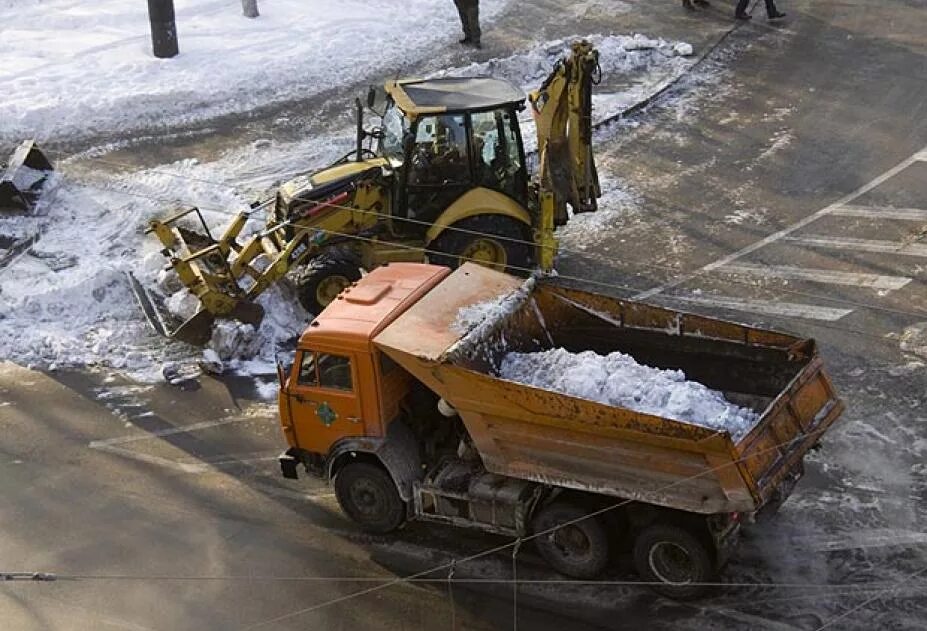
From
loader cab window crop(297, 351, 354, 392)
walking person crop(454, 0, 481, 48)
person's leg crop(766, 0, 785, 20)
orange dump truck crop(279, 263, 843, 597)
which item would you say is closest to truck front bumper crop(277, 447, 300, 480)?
orange dump truck crop(279, 263, 843, 597)

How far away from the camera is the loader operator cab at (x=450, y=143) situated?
44.3 ft

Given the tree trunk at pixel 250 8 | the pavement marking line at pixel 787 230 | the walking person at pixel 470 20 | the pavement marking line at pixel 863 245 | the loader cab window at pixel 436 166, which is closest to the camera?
the loader cab window at pixel 436 166

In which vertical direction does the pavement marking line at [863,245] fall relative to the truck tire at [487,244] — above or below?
below

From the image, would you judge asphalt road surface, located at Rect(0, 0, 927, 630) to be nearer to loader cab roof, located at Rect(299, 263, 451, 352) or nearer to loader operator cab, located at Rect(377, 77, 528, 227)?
loader cab roof, located at Rect(299, 263, 451, 352)

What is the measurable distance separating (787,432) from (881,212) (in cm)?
843

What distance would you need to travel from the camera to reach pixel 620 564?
32.3 feet

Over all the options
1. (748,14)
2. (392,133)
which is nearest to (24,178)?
(392,133)

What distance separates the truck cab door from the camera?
33.4 feet

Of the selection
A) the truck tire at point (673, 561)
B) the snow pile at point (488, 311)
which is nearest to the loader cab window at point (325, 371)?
the snow pile at point (488, 311)

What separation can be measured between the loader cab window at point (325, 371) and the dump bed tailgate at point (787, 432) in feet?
11.7

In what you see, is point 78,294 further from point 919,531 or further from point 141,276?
point 919,531

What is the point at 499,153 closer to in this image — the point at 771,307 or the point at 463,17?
the point at 771,307

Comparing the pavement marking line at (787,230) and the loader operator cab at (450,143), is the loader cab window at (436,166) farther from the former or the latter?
the pavement marking line at (787,230)

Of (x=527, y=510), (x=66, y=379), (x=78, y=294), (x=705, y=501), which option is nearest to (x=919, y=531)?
(x=705, y=501)
